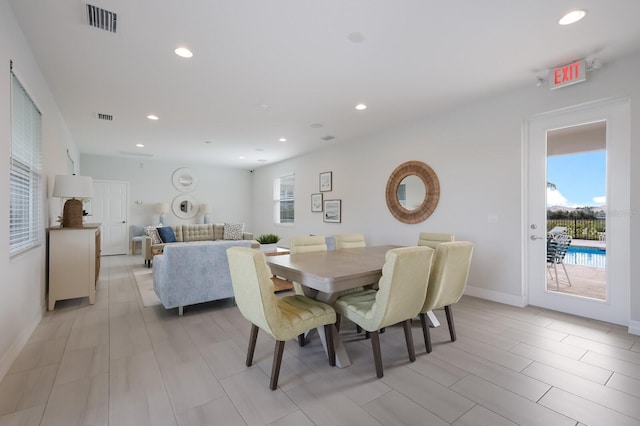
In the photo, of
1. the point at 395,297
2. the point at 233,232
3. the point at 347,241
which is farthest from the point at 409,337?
the point at 233,232

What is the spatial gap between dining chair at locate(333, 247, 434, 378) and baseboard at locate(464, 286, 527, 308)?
6.93 ft

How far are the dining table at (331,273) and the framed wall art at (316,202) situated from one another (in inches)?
156

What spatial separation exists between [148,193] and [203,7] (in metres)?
7.25

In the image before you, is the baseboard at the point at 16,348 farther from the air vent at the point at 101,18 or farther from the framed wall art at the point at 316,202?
the framed wall art at the point at 316,202

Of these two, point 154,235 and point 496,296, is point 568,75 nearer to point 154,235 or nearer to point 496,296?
point 496,296

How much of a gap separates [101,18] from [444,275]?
130 inches

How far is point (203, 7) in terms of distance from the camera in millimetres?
2119

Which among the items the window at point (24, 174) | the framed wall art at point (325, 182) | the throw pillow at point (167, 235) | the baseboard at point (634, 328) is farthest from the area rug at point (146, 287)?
the baseboard at point (634, 328)

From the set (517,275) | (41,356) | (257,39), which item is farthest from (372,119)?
(41,356)

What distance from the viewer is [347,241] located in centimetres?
372

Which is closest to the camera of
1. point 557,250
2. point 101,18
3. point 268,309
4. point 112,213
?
point 268,309

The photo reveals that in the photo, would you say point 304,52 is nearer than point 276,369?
No

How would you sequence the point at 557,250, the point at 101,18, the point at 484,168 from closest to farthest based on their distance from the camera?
1. the point at 101,18
2. the point at 557,250
3. the point at 484,168

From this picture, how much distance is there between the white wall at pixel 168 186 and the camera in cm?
771
